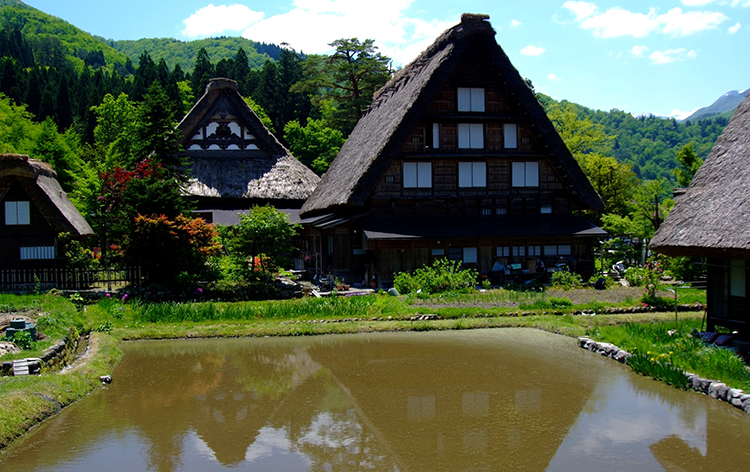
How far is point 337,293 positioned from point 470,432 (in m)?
12.6

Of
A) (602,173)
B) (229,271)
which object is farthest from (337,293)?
(602,173)

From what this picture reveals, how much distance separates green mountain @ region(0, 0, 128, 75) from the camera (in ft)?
336

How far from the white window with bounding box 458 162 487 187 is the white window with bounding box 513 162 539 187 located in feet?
4.69

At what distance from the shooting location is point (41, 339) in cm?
1285

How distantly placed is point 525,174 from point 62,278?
1867cm

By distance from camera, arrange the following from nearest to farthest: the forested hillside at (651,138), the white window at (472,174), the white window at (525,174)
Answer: the white window at (472,174), the white window at (525,174), the forested hillside at (651,138)

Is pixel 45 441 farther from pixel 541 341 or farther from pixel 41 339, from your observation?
pixel 541 341

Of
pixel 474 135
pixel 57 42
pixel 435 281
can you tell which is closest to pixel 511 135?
pixel 474 135

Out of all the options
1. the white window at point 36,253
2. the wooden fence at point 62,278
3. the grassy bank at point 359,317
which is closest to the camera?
the grassy bank at point 359,317

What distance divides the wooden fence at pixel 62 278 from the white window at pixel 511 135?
51.6ft

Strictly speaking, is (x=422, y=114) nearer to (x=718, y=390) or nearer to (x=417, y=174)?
(x=417, y=174)

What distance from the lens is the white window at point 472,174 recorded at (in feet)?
83.1

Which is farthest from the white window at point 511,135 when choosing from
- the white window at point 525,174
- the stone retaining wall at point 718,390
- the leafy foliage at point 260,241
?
the stone retaining wall at point 718,390

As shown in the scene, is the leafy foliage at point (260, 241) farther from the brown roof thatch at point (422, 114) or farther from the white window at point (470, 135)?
the white window at point (470, 135)
